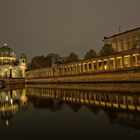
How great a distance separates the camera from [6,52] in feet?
426

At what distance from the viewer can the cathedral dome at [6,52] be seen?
128 m

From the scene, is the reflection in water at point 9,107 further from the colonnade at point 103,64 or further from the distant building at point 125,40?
the distant building at point 125,40

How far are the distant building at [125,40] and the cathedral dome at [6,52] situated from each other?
234 ft

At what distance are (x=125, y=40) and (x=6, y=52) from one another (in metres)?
82.3

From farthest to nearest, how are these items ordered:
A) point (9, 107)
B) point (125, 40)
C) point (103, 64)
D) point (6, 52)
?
point (6, 52) < point (125, 40) < point (103, 64) < point (9, 107)

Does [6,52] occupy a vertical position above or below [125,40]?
above

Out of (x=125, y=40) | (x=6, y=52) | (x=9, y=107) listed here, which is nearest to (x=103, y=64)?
(x=125, y=40)

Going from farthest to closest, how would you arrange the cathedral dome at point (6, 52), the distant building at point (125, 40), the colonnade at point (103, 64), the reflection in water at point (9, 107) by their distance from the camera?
the cathedral dome at point (6, 52) → the distant building at point (125, 40) → the colonnade at point (103, 64) → the reflection in water at point (9, 107)

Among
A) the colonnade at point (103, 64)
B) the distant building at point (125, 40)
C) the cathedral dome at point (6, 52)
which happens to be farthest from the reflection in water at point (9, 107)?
the cathedral dome at point (6, 52)

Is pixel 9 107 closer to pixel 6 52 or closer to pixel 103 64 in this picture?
pixel 103 64

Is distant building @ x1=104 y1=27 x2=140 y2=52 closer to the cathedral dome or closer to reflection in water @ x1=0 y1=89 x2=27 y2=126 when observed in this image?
reflection in water @ x1=0 y1=89 x2=27 y2=126

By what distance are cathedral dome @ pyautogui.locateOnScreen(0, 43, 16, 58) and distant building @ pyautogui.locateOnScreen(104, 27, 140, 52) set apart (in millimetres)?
71251

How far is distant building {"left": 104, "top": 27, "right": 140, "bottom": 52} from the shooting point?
2347 inches

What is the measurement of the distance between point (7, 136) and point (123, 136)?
4.34 meters
